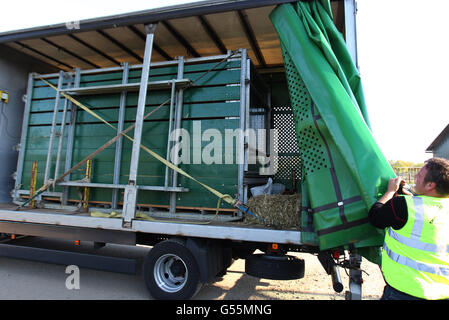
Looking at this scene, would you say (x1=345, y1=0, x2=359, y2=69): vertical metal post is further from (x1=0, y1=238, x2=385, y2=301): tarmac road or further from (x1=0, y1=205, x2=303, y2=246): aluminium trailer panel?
(x1=0, y1=238, x2=385, y2=301): tarmac road

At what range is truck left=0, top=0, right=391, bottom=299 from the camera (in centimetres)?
299

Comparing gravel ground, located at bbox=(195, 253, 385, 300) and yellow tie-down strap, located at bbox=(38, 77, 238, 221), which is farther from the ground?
yellow tie-down strap, located at bbox=(38, 77, 238, 221)

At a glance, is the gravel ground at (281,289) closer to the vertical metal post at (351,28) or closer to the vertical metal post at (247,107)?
the vertical metal post at (247,107)

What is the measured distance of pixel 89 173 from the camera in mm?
4430

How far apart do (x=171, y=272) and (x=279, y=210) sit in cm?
165

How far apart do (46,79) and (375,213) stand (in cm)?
562

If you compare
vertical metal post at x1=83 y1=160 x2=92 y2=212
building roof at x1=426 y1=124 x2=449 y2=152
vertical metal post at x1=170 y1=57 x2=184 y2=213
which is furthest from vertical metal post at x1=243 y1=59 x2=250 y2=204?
building roof at x1=426 y1=124 x2=449 y2=152

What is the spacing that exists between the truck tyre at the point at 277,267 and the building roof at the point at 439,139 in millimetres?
24857

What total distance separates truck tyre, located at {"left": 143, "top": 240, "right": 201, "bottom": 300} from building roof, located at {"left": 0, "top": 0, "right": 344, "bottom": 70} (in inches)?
119

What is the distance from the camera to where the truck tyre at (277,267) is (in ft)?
10.8

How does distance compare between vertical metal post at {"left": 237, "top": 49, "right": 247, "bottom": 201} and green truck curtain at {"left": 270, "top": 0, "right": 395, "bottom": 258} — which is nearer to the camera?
green truck curtain at {"left": 270, "top": 0, "right": 395, "bottom": 258}

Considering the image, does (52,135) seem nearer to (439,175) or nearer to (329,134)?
(329,134)

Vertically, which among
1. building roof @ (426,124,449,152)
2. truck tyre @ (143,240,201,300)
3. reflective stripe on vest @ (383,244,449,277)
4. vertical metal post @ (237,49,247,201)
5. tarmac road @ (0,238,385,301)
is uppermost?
building roof @ (426,124,449,152)

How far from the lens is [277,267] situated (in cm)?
329
